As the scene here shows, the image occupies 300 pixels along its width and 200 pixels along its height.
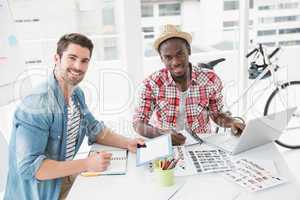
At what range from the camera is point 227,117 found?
5.83ft

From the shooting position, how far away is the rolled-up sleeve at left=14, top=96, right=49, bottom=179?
125 cm

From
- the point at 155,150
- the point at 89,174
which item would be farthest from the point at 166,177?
the point at 89,174

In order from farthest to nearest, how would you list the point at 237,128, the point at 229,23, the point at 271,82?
the point at 229,23 → the point at 271,82 → the point at 237,128

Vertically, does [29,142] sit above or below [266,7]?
below

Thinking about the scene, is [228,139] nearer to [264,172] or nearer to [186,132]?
[186,132]

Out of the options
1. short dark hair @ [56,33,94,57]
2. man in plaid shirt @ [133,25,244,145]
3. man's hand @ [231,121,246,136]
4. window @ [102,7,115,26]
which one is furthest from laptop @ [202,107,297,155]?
window @ [102,7,115,26]

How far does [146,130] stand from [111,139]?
0.20m

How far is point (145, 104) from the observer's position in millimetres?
1817

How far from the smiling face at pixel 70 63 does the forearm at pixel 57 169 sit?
37cm

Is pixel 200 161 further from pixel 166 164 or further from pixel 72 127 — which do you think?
pixel 72 127

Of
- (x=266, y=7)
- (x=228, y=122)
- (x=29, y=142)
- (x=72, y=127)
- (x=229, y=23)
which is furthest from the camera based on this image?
(x=266, y=7)

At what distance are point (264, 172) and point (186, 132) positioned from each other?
524 mm

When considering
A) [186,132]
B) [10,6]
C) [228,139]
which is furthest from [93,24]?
[228,139]

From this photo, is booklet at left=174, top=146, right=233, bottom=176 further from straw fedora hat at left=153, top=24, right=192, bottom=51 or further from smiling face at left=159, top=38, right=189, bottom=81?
straw fedora hat at left=153, top=24, right=192, bottom=51
